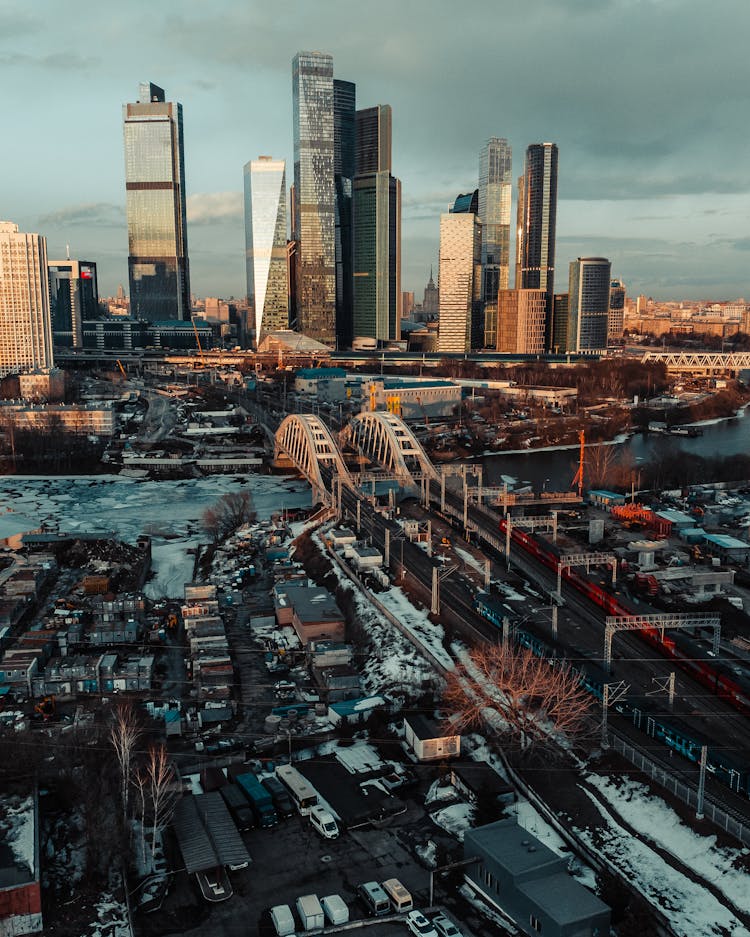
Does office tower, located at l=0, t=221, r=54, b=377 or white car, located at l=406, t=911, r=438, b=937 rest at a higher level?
office tower, located at l=0, t=221, r=54, b=377

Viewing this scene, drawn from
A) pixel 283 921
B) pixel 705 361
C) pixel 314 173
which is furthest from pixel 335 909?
pixel 314 173

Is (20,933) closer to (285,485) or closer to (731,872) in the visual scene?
(731,872)

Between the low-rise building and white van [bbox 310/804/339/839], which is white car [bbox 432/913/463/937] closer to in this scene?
the low-rise building

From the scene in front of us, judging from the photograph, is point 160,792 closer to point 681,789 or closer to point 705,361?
point 681,789

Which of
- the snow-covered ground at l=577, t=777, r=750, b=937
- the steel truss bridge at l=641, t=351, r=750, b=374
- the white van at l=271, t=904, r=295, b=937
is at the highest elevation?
the steel truss bridge at l=641, t=351, r=750, b=374

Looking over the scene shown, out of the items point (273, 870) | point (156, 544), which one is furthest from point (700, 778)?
point (156, 544)

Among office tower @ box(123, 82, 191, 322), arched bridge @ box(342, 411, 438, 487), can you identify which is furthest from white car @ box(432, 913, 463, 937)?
office tower @ box(123, 82, 191, 322)
